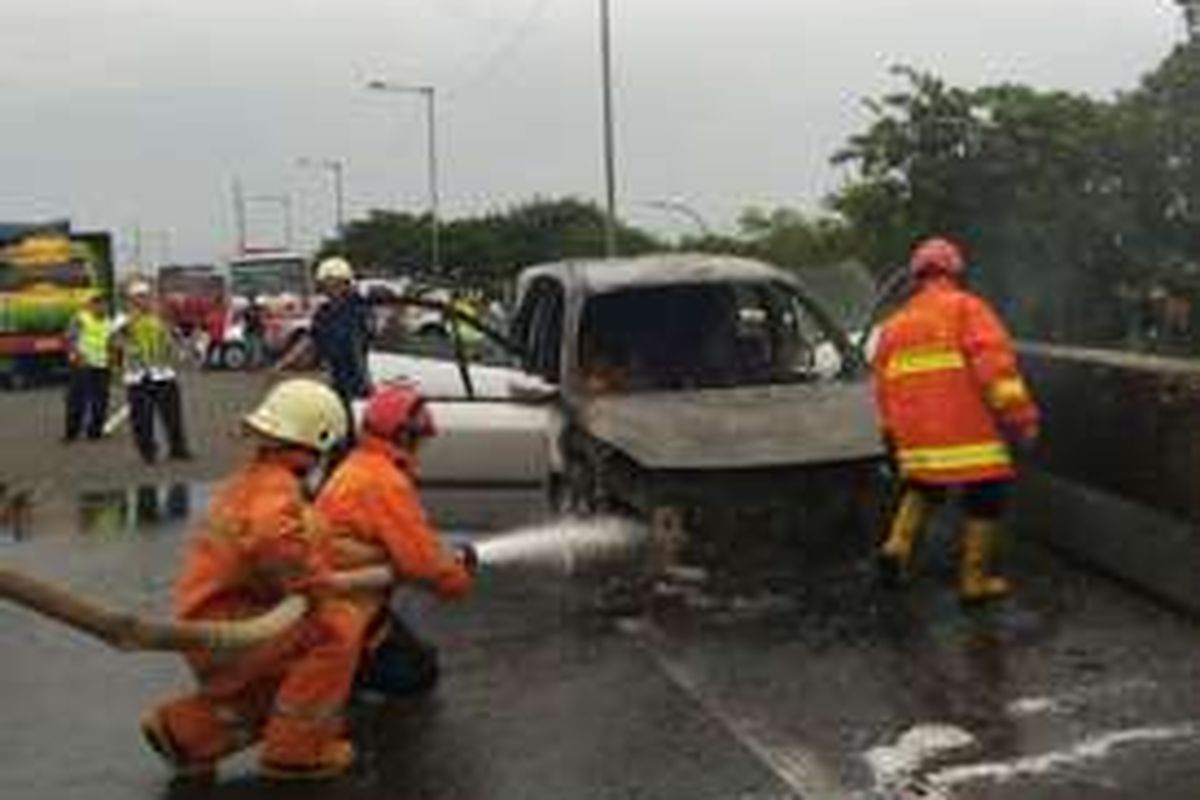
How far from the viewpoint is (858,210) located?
116 ft

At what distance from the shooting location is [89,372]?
25.6 m

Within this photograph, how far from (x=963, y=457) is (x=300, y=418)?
3.76m

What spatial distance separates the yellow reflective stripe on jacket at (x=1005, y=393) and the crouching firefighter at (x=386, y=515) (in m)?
2.77

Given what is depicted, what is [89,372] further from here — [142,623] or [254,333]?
[254,333]

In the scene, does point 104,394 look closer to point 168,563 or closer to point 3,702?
point 168,563

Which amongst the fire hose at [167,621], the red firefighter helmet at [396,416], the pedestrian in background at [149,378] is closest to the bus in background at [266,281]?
the pedestrian in background at [149,378]

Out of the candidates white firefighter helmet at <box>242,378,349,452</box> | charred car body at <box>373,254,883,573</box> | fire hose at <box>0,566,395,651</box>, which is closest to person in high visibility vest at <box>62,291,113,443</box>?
charred car body at <box>373,254,883,573</box>

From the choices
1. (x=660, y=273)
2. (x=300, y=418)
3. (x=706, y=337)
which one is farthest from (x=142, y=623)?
(x=706, y=337)

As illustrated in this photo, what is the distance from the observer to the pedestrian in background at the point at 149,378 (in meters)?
21.7

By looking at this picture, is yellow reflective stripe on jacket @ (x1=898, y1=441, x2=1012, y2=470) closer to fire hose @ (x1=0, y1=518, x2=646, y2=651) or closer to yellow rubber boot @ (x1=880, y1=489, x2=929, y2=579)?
yellow rubber boot @ (x1=880, y1=489, x2=929, y2=579)

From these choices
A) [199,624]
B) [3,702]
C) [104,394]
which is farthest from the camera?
[104,394]

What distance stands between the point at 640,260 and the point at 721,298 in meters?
0.50

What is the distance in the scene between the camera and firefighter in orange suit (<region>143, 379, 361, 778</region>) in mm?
8203

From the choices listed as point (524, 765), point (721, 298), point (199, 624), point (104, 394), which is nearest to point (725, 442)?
point (721, 298)
